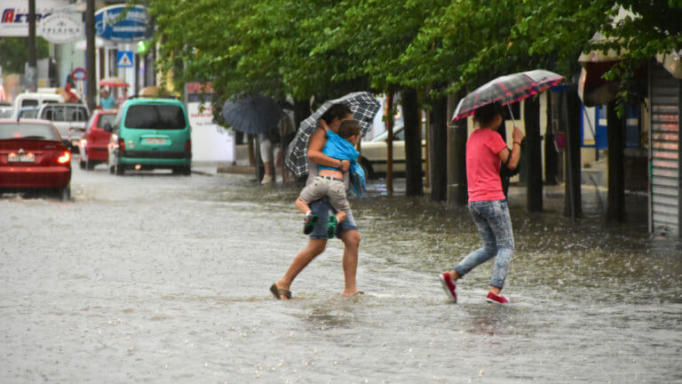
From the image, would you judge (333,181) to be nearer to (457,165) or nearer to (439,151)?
(457,165)

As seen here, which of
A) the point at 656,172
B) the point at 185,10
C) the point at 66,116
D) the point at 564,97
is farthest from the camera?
the point at 66,116

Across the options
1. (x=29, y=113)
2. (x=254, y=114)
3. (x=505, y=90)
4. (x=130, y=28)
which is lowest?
(x=505, y=90)

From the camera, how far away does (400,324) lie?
9719mm

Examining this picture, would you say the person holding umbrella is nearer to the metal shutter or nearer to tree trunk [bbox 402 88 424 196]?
the metal shutter

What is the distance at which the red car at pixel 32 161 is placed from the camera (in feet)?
80.5

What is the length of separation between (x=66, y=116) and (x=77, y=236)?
102ft

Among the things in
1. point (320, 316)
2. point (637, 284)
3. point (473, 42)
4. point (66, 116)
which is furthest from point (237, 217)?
point (66, 116)

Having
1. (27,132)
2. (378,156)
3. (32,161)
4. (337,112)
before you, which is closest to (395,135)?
(378,156)

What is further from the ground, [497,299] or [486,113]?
[486,113]

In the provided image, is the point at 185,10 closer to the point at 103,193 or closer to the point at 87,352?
the point at 103,193

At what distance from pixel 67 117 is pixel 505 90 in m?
37.6

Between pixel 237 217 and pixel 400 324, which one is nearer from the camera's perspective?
pixel 400 324

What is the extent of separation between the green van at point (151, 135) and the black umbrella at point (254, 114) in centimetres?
237

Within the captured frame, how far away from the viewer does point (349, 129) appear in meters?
11.2
